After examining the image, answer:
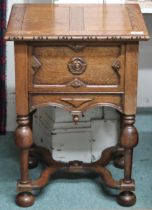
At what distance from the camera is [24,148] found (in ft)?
6.20

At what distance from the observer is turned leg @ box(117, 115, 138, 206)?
1.86m

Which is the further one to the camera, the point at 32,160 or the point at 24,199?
the point at 32,160

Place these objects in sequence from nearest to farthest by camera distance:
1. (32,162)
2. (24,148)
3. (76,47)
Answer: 1. (76,47)
2. (24,148)
3. (32,162)

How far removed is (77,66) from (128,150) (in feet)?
1.21

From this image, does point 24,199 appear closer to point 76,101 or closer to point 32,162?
point 32,162

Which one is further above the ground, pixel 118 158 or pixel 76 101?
pixel 76 101

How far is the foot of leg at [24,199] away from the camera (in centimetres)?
198

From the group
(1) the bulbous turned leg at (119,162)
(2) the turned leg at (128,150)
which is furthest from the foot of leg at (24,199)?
(1) the bulbous turned leg at (119,162)

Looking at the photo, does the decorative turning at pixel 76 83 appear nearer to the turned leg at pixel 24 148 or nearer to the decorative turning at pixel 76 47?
the decorative turning at pixel 76 47

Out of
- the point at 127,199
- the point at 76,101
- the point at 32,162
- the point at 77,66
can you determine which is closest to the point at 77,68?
the point at 77,66

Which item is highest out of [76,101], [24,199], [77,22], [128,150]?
[77,22]

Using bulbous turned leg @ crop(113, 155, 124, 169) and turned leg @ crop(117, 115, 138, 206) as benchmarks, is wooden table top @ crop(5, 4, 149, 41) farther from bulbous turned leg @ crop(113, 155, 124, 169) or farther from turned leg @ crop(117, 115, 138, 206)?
bulbous turned leg @ crop(113, 155, 124, 169)

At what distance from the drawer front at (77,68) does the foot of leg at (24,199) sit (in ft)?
1.47

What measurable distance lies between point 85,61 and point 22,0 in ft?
2.62
